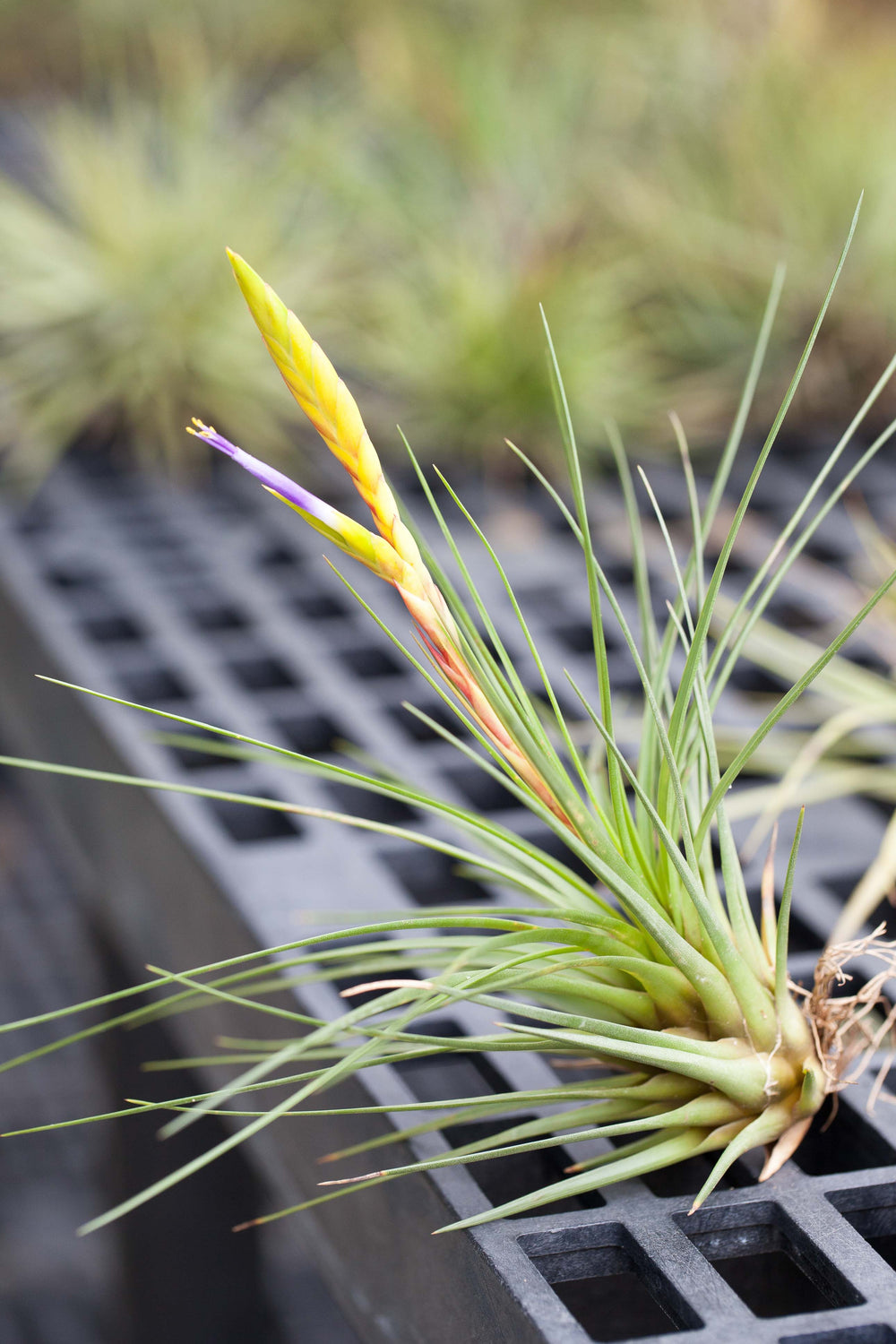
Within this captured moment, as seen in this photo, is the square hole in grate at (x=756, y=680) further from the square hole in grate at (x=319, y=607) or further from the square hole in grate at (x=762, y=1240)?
the square hole in grate at (x=762, y=1240)

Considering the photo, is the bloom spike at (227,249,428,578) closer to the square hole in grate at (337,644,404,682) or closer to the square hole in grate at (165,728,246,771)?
the square hole in grate at (165,728,246,771)

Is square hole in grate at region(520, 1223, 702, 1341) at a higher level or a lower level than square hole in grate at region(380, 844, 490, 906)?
higher

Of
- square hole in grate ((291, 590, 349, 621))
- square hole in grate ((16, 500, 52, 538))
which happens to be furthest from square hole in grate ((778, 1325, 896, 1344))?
square hole in grate ((16, 500, 52, 538))

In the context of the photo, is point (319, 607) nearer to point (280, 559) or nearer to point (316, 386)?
point (280, 559)

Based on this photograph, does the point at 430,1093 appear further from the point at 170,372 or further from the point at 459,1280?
the point at 170,372

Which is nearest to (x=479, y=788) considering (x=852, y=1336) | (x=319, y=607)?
(x=319, y=607)

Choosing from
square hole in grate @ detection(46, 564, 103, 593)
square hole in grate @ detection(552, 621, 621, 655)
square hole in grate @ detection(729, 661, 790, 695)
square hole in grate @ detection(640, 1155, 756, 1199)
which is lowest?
square hole in grate @ detection(46, 564, 103, 593)
